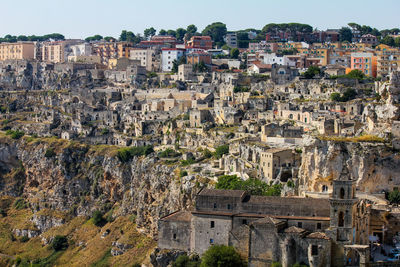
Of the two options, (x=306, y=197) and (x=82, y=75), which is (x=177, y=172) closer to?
(x=306, y=197)

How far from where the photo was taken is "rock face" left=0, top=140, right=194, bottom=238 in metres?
68.7

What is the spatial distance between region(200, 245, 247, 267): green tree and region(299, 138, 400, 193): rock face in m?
8.89

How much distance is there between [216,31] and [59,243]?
7204 cm

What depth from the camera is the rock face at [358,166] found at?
50.4 m

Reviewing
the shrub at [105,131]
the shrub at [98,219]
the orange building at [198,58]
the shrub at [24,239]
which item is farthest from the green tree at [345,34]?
the shrub at [24,239]

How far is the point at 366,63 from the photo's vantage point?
8681 centimetres

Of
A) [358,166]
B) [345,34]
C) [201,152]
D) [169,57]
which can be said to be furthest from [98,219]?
[345,34]

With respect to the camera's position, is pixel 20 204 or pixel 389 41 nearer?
pixel 20 204

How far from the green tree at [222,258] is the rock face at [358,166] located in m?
8.89

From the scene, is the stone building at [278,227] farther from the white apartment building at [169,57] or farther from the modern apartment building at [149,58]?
the modern apartment building at [149,58]

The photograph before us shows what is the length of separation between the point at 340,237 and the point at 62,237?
4163cm

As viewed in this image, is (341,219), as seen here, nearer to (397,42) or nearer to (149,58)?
(149,58)

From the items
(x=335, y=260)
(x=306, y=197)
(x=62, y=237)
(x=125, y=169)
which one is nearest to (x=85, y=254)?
(x=62, y=237)

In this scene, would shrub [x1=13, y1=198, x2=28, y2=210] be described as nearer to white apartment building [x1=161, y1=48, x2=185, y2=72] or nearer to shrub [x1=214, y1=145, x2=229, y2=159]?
shrub [x1=214, y1=145, x2=229, y2=159]
